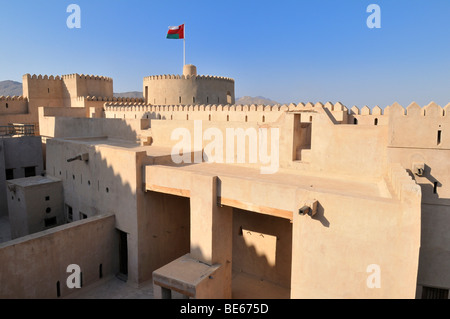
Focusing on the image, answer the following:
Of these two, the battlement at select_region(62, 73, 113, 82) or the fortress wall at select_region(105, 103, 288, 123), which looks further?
the battlement at select_region(62, 73, 113, 82)

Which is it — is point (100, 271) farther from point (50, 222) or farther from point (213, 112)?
point (213, 112)

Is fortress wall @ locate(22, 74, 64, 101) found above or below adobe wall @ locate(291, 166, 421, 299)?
above

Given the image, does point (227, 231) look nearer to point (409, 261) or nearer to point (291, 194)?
point (291, 194)

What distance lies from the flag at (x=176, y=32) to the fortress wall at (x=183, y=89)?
435 cm

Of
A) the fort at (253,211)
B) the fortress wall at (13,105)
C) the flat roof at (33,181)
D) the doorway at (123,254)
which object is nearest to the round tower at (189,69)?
the fort at (253,211)

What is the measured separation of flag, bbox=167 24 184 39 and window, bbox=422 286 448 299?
2409 cm

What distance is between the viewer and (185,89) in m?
24.4

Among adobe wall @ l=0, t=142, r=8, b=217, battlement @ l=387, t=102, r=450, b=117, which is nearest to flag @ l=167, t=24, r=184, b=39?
adobe wall @ l=0, t=142, r=8, b=217

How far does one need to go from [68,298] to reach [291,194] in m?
7.84

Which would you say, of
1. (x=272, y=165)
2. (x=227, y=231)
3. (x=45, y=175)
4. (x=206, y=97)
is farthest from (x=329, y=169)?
(x=206, y=97)

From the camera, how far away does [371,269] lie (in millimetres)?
6562

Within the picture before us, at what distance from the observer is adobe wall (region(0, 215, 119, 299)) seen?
907 centimetres

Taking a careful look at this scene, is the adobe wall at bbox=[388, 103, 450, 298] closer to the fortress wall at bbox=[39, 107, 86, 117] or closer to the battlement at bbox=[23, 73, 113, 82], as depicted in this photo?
the fortress wall at bbox=[39, 107, 86, 117]

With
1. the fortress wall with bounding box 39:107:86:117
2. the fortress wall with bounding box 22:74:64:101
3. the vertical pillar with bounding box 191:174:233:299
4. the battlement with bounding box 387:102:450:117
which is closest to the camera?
the battlement with bounding box 387:102:450:117
